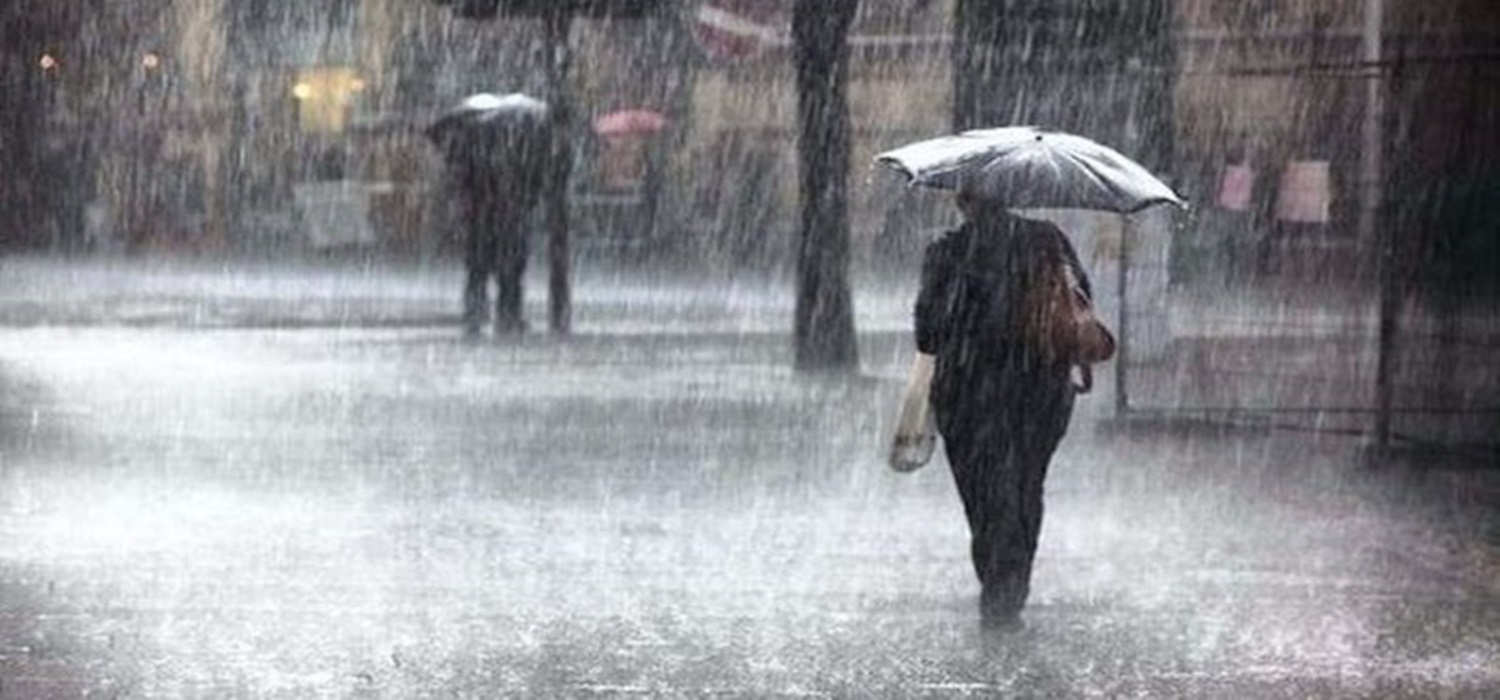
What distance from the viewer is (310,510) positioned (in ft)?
43.1

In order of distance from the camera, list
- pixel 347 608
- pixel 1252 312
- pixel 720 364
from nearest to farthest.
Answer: pixel 347 608, pixel 720 364, pixel 1252 312

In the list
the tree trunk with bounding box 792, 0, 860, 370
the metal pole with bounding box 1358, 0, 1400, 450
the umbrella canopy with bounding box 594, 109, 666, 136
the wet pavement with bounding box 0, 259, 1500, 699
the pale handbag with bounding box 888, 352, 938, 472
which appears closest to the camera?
the wet pavement with bounding box 0, 259, 1500, 699

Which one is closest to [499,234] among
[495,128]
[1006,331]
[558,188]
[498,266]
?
[498,266]

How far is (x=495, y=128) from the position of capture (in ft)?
74.6

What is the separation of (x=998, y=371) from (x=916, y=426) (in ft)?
1.42

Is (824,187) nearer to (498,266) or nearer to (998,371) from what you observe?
(498,266)

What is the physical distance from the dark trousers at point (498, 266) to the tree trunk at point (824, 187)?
3722mm

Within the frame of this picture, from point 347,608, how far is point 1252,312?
15.7m

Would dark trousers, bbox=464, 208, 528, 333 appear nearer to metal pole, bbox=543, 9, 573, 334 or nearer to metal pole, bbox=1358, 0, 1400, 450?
metal pole, bbox=543, 9, 573, 334

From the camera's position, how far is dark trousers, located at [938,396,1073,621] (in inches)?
400

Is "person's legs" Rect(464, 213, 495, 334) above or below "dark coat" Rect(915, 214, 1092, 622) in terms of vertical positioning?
below

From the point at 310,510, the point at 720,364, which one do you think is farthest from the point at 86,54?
the point at 310,510

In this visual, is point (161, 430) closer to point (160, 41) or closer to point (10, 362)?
point (10, 362)

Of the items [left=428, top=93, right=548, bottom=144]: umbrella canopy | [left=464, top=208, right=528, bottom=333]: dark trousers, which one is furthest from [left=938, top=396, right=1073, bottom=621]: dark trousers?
[left=428, top=93, right=548, bottom=144]: umbrella canopy
